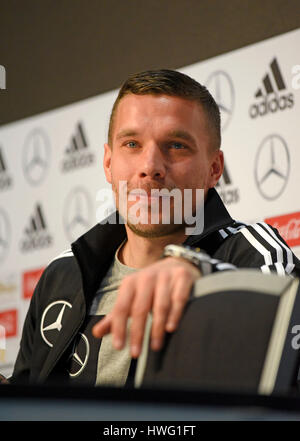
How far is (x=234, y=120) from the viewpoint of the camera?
8.63ft

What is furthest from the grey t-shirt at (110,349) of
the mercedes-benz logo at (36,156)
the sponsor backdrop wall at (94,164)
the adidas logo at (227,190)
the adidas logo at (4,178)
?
the adidas logo at (4,178)

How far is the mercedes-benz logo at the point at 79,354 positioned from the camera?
1.32 m

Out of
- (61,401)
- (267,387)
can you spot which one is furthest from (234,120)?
(61,401)

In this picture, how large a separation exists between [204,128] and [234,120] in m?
1.27

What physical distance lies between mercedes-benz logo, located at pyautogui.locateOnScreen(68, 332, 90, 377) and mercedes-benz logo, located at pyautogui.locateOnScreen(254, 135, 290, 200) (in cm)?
129

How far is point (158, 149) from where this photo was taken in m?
1.32

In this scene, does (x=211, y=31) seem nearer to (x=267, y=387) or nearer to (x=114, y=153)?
(x=114, y=153)

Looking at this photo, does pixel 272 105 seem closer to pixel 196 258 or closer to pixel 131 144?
pixel 131 144

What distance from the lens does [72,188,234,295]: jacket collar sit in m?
1.36

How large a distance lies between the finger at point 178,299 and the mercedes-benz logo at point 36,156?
108 inches

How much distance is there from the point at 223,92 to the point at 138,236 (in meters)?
1.38

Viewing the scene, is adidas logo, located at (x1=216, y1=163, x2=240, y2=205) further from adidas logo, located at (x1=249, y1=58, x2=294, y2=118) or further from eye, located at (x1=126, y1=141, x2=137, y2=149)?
eye, located at (x1=126, y1=141, x2=137, y2=149)

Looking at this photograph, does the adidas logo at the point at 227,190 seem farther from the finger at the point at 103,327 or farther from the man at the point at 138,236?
the finger at the point at 103,327

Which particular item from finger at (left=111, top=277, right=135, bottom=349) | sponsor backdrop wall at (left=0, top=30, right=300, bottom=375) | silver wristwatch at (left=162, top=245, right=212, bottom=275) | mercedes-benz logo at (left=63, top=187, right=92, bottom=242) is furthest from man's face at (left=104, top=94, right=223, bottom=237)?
mercedes-benz logo at (left=63, top=187, right=92, bottom=242)
